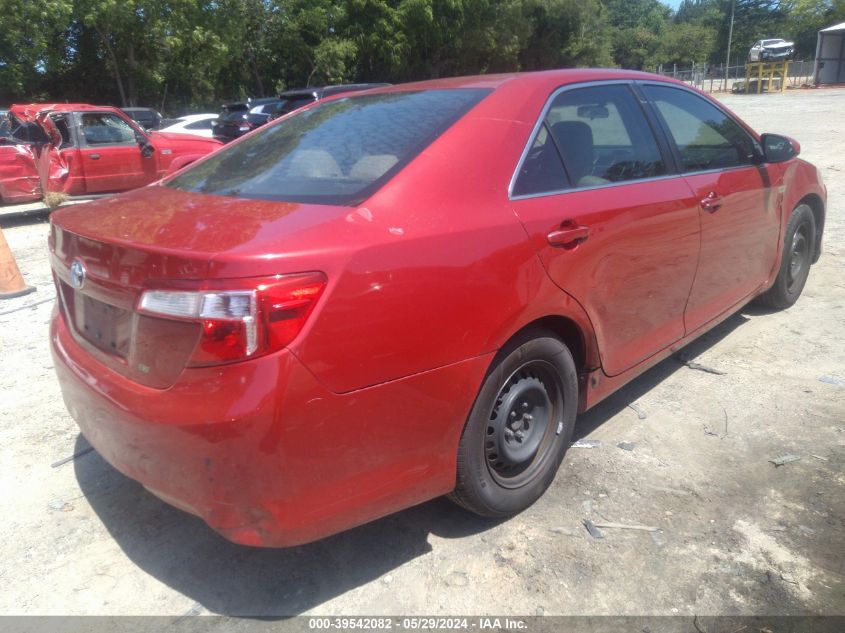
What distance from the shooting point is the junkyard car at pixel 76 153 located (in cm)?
1024

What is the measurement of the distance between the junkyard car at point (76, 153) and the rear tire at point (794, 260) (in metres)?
7.54

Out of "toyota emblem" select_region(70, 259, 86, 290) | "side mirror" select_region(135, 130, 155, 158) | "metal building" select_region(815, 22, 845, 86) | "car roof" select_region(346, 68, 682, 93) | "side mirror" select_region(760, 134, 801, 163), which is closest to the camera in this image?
"toyota emblem" select_region(70, 259, 86, 290)

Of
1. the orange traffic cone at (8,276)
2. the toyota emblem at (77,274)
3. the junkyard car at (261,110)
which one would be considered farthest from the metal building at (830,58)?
the toyota emblem at (77,274)

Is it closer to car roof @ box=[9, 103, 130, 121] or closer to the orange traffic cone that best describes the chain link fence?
car roof @ box=[9, 103, 130, 121]

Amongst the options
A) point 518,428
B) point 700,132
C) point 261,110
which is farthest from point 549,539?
point 261,110

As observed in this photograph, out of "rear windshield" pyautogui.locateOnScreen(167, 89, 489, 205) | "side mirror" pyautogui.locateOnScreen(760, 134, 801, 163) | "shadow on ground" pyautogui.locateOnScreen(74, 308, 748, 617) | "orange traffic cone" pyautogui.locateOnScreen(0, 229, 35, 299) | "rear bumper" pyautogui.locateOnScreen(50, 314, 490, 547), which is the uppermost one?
"rear windshield" pyautogui.locateOnScreen(167, 89, 489, 205)

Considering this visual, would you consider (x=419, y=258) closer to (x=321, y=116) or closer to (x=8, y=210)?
(x=321, y=116)

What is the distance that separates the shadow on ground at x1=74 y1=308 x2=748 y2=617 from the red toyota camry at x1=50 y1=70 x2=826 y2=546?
1.12 ft

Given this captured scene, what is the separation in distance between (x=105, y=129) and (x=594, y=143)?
9949mm

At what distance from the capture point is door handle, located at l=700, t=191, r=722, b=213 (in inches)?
144

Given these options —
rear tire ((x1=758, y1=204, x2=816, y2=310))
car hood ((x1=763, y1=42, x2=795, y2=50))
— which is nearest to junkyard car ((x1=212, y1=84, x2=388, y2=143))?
rear tire ((x1=758, y1=204, x2=816, y2=310))

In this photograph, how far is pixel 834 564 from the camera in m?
2.62

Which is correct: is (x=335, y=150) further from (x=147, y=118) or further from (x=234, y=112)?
(x=147, y=118)

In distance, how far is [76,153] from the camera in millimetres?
10633
